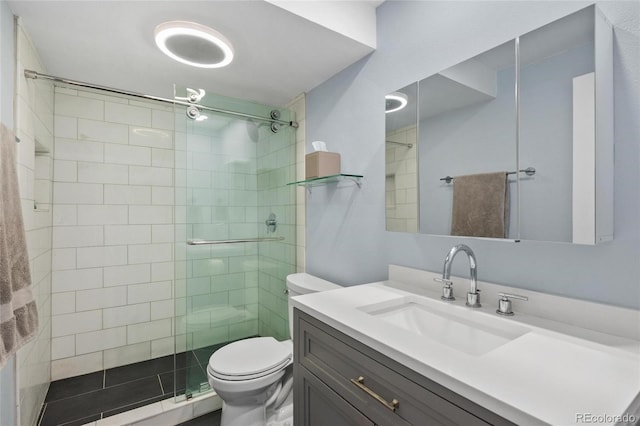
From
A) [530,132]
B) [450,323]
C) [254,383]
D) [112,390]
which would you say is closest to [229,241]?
[254,383]

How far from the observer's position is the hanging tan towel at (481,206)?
107cm

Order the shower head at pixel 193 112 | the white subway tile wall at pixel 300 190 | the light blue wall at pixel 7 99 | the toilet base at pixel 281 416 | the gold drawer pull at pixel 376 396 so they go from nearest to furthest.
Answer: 1. the gold drawer pull at pixel 376 396
2. the light blue wall at pixel 7 99
3. the toilet base at pixel 281 416
4. the shower head at pixel 193 112
5. the white subway tile wall at pixel 300 190

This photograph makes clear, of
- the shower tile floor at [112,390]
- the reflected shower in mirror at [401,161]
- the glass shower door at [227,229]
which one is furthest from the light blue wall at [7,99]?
the reflected shower in mirror at [401,161]

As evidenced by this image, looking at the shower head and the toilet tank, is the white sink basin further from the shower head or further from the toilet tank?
the shower head

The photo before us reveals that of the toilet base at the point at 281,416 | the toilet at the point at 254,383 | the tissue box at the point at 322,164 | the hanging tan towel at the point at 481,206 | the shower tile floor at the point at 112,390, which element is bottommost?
the shower tile floor at the point at 112,390

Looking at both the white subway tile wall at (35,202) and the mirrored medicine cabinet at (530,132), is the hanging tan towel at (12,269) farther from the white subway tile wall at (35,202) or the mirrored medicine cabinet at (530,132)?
the mirrored medicine cabinet at (530,132)

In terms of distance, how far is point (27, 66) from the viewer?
161 cm

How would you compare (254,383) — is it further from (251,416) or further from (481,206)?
(481,206)

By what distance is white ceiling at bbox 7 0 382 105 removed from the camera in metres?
1.40

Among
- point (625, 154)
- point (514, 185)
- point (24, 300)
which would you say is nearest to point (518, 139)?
point (514, 185)

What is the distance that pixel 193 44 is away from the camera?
1.64 meters

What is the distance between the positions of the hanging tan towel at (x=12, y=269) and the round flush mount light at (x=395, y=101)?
158 cm

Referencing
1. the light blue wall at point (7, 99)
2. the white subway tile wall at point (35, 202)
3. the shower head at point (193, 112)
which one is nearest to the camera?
the light blue wall at point (7, 99)

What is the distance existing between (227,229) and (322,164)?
0.83 m
